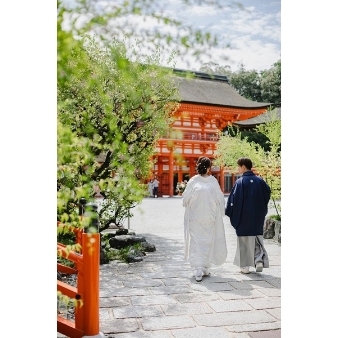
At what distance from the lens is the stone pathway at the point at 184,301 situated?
7.54 ft

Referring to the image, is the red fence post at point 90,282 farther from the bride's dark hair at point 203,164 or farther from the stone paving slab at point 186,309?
the bride's dark hair at point 203,164

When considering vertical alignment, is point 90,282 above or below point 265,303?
above

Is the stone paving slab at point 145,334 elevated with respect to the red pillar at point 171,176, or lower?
lower

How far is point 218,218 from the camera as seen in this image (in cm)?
355

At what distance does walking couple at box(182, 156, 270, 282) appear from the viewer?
3479 mm

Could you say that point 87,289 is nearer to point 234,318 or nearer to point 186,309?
point 186,309

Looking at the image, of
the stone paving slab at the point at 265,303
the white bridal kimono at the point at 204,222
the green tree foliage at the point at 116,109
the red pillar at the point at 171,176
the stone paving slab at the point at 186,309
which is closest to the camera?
the stone paving slab at the point at 186,309

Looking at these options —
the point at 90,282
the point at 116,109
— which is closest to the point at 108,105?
the point at 90,282

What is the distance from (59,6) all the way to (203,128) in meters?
12.7

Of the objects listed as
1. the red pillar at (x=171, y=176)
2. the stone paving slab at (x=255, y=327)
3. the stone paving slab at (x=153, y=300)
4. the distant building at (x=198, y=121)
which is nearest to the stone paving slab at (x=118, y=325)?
the stone paving slab at (x=153, y=300)

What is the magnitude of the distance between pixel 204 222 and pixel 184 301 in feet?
2.80

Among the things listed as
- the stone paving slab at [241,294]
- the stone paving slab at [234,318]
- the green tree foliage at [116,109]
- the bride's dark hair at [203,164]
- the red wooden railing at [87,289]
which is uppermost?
the green tree foliage at [116,109]

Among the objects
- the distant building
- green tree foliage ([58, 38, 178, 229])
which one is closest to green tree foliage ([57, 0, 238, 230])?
green tree foliage ([58, 38, 178, 229])

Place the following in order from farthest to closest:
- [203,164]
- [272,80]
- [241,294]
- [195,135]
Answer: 1. [195,135]
2. [272,80]
3. [203,164]
4. [241,294]
